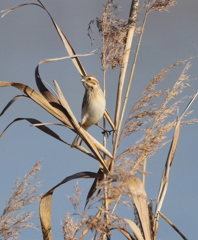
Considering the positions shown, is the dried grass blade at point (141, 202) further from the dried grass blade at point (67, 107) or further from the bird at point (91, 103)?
the bird at point (91, 103)

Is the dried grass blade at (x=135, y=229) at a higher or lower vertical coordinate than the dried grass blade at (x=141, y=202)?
lower

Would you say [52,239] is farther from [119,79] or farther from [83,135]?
[119,79]

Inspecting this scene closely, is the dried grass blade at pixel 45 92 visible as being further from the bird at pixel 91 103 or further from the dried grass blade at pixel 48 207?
the bird at pixel 91 103

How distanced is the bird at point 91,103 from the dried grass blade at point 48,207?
0.45 m

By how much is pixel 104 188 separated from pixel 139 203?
189 millimetres

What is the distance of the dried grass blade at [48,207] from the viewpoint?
1.82 meters

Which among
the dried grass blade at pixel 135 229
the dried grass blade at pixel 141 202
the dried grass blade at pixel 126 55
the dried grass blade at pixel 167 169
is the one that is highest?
the dried grass blade at pixel 126 55

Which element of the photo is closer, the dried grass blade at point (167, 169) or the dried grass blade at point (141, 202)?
the dried grass blade at point (141, 202)

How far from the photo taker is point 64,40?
1.93 meters

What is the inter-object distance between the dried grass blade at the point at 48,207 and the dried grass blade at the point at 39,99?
22 cm

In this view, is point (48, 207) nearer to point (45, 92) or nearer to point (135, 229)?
point (135, 229)

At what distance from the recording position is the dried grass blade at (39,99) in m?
1.67

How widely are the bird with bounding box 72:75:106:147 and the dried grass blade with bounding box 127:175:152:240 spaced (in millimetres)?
521

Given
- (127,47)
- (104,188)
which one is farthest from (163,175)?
(127,47)
